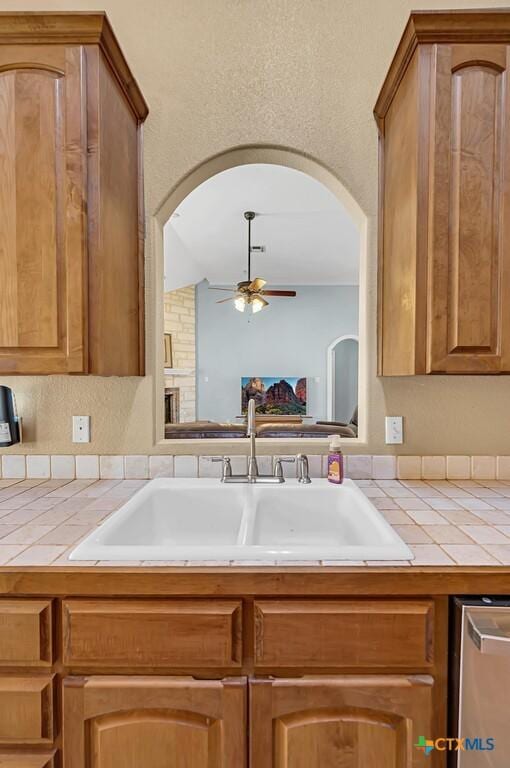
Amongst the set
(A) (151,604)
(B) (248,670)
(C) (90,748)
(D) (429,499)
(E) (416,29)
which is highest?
(E) (416,29)

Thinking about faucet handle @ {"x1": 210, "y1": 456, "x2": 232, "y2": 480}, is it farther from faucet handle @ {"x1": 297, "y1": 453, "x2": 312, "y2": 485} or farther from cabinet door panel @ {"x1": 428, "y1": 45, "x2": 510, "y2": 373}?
cabinet door panel @ {"x1": 428, "y1": 45, "x2": 510, "y2": 373}

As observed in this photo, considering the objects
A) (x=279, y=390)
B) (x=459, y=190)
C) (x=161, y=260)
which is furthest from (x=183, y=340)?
(x=459, y=190)

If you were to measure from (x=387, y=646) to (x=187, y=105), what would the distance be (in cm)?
186

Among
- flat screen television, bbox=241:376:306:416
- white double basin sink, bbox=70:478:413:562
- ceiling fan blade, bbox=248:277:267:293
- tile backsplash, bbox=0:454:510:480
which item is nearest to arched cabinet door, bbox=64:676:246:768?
white double basin sink, bbox=70:478:413:562

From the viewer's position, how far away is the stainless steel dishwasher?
861 millimetres

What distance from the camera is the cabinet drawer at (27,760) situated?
928 mm

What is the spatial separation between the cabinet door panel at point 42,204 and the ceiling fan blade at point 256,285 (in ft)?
11.4

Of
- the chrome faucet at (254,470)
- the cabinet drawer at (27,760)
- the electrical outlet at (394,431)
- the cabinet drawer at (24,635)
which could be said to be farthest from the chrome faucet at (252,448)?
the cabinet drawer at (27,760)

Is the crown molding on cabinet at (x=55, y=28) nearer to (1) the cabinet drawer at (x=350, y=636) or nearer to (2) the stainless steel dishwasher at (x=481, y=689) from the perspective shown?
(1) the cabinet drawer at (x=350, y=636)

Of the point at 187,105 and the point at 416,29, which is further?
Result: the point at 187,105

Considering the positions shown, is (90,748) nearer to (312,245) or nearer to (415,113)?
(415,113)

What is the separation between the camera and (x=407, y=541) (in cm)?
102

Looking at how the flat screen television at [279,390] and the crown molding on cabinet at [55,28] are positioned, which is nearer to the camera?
the crown molding on cabinet at [55,28]

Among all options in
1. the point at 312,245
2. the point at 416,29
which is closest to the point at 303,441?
the point at 416,29
